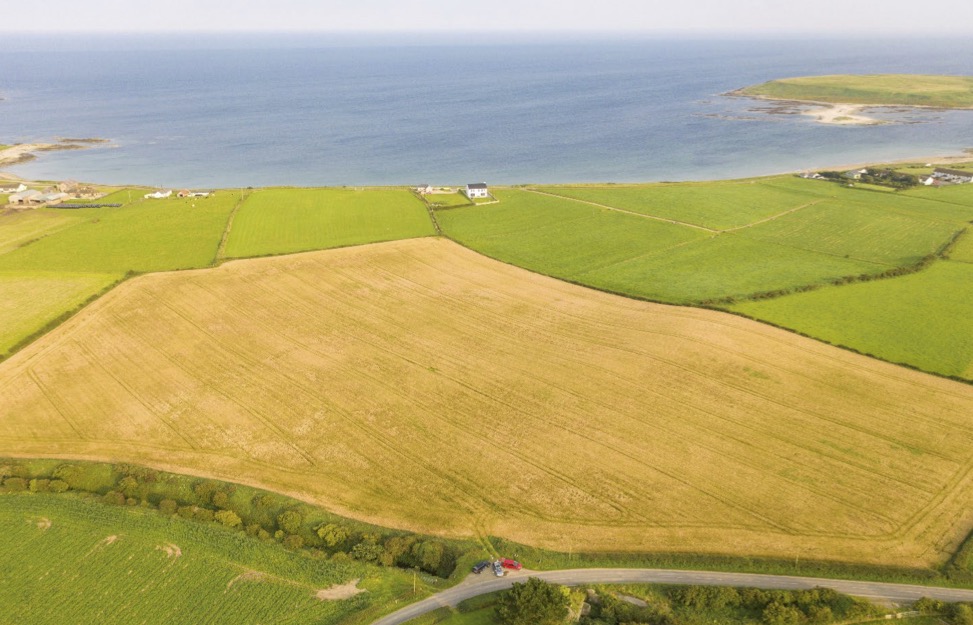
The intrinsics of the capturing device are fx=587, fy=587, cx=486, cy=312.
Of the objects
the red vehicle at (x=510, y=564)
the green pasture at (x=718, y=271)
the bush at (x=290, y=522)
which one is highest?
the green pasture at (x=718, y=271)

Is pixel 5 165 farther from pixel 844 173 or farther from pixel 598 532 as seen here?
pixel 844 173

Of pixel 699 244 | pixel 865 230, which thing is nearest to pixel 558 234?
pixel 699 244

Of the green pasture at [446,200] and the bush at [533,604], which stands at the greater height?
the green pasture at [446,200]

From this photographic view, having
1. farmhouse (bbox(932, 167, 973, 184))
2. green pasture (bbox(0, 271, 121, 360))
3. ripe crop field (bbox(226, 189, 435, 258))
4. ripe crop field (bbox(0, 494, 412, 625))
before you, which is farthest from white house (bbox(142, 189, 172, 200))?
farmhouse (bbox(932, 167, 973, 184))

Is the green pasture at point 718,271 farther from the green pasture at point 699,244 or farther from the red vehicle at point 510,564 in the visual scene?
→ the red vehicle at point 510,564

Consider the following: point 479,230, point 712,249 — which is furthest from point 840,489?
point 479,230

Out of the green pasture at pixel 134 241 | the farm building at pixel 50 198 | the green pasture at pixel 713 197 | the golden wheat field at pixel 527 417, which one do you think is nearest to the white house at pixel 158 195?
the green pasture at pixel 134 241

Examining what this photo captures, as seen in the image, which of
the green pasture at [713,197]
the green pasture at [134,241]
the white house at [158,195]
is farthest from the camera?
the white house at [158,195]
